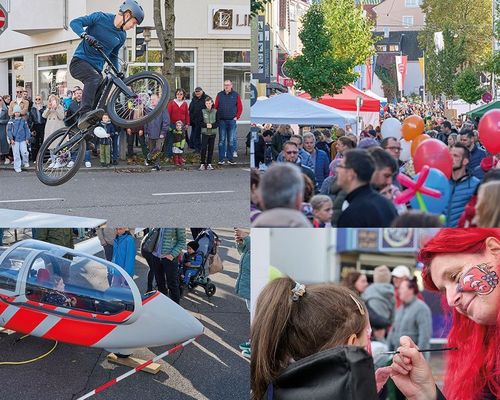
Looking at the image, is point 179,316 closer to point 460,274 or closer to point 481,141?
point 460,274

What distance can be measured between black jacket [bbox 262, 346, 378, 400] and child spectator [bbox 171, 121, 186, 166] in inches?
45.7

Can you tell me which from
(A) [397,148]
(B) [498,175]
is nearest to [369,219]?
(A) [397,148]

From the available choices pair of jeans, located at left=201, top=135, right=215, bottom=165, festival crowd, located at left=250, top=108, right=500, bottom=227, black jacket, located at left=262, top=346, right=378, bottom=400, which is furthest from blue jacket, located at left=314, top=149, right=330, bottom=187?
black jacket, located at left=262, top=346, right=378, bottom=400

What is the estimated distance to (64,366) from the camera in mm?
2490

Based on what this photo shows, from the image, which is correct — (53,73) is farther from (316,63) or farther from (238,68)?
(316,63)

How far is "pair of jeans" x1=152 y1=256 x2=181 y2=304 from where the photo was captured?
2590 mm

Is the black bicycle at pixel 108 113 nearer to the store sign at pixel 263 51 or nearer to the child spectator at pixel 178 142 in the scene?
the child spectator at pixel 178 142

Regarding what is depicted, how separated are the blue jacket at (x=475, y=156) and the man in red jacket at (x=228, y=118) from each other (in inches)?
33.6

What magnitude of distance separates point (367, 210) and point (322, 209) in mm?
152

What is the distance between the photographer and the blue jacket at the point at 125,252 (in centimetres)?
256

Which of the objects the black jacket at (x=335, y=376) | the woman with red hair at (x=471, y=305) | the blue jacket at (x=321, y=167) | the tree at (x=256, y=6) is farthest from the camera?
the blue jacket at (x=321, y=167)

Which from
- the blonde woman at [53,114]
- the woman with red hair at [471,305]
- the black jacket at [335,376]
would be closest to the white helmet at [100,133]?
the blonde woman at [53,114]

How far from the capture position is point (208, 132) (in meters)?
2.53

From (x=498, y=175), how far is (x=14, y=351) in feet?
5.56
